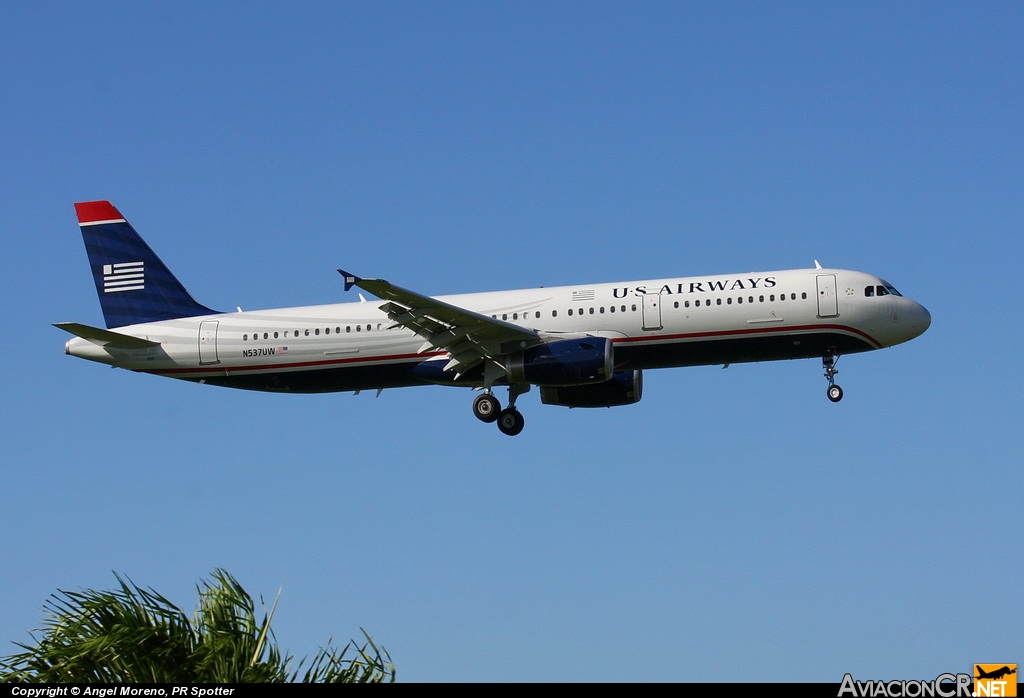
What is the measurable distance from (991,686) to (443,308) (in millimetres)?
21997

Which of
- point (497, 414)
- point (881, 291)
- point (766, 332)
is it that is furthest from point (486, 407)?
point (881, 291)

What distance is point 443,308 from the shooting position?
3594 centimetres

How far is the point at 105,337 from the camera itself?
39750 millimetres

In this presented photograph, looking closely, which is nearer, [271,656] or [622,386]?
[271,656]

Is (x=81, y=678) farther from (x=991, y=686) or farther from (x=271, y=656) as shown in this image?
(x=991, y=686)

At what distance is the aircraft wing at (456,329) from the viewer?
118 feet

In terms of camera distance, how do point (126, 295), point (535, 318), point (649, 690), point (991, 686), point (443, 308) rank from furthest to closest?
point (126, 295)
point (535, 318)
point (443, 308)
point (991, 686)
point (649, 690)

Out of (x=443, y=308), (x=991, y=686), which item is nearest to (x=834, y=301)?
(x=443, y=308)

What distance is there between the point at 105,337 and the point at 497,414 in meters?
13.1

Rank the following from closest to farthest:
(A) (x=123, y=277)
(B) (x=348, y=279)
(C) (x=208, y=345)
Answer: (B) (x=348, y=279) < (C) (x=208, y=345) < (A) (x=123, y=277)

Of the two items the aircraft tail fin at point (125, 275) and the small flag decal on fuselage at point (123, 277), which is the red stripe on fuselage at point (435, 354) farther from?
the small flag decal on fuselage at point (123, 277)

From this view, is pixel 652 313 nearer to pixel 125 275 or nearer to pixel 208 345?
pixel 208 345

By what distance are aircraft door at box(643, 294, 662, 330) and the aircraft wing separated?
3.33 meters

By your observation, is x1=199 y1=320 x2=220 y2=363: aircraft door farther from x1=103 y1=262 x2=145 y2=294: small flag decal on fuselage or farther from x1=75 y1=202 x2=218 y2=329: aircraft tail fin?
Answer: x1=103 y1=262 x2=145 y2=294: small flag decal on fuselage
